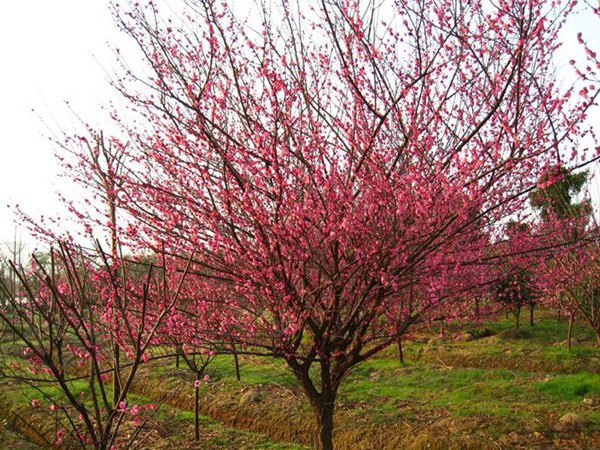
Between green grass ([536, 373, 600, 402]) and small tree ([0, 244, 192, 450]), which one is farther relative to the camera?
green grass ([536, 373, 600, 402])

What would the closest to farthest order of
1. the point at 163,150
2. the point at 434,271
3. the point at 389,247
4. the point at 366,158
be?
the point at 389,247
the point at 366,158
the point at 434,271
the point at 163,150

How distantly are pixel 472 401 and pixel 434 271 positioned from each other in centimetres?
574

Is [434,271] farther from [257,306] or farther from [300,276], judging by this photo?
[257,306]

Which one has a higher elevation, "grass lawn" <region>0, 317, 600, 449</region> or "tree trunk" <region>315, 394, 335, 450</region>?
"tree trunk" <region>315, 394, 335, 450</region>

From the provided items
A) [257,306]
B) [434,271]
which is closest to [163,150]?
[257,306]

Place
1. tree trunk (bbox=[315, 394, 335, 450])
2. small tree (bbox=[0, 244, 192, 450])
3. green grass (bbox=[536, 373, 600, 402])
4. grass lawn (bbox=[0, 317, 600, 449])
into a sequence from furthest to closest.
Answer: green grass (bbox=[536, 373, 600, 402]) → grass lawn (bbox=[0, 317, 600, 449]) → tree trunk (bbox=[315, 394, 335, 450]) → small tree (bbox=[0, 244, 192, 450])

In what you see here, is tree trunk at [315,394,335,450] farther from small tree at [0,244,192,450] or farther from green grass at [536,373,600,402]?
green grass at [536,373,600,402]

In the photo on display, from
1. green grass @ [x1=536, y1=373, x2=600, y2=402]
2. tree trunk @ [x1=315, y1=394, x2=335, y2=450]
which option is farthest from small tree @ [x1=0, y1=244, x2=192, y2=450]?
green grass @ [x1=536, y1=373, x2=600, y2=402]

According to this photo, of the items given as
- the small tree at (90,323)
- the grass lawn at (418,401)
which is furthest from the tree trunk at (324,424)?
the small tree at (90,323)

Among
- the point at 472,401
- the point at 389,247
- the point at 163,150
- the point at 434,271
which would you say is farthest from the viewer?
A: the point at 472,401

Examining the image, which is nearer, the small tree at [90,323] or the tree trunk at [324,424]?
the small tree at [90,323]

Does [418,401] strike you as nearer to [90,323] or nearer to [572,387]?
[572,387]

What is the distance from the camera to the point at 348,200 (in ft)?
12.7

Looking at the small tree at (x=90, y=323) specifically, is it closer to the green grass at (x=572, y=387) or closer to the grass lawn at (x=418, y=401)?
the grass lawn at (x=418, y=401)
